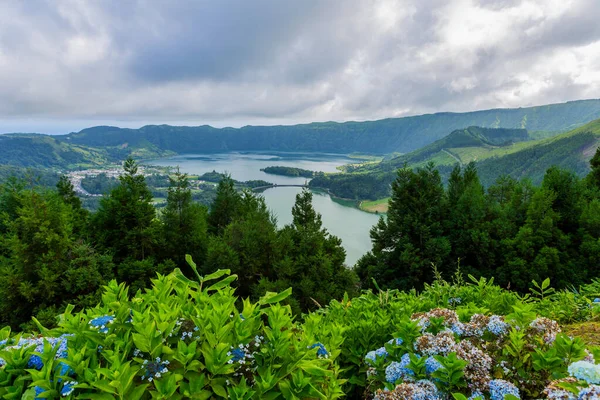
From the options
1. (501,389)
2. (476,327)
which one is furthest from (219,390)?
(476,327)

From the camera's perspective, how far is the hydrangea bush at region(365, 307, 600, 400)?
188cm

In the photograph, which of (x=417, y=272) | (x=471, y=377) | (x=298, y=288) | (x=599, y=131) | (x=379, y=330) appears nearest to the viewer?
(x=471, y=377)

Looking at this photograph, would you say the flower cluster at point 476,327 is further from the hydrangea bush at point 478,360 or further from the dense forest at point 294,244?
the dense forest at point 294,244

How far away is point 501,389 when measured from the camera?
1.85 metres

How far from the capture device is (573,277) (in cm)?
1766

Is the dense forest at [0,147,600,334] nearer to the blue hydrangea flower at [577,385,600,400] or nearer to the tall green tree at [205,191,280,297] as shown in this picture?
the tall green tree at [205,191,280,297]

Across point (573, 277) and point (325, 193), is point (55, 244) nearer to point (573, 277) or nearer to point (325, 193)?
point (573, 277)

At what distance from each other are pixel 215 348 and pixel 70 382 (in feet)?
2.17

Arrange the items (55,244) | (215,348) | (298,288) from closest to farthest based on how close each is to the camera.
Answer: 1. (215,348)
2. (55,244)
3. (298,288)

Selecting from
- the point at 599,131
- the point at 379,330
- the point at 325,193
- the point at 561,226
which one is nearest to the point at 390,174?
the point at 325,193

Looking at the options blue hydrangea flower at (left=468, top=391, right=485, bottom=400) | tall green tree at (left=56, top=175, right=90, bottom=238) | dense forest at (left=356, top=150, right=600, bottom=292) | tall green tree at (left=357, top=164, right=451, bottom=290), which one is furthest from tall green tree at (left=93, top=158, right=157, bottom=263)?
blue hydrangea flower at (left=468, top=391, right=485, bottom=400)

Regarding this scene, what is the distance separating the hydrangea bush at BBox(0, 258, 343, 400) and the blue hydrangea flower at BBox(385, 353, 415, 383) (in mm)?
407

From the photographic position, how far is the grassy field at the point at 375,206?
101875 millimetres

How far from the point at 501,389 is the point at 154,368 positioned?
1.92 m
